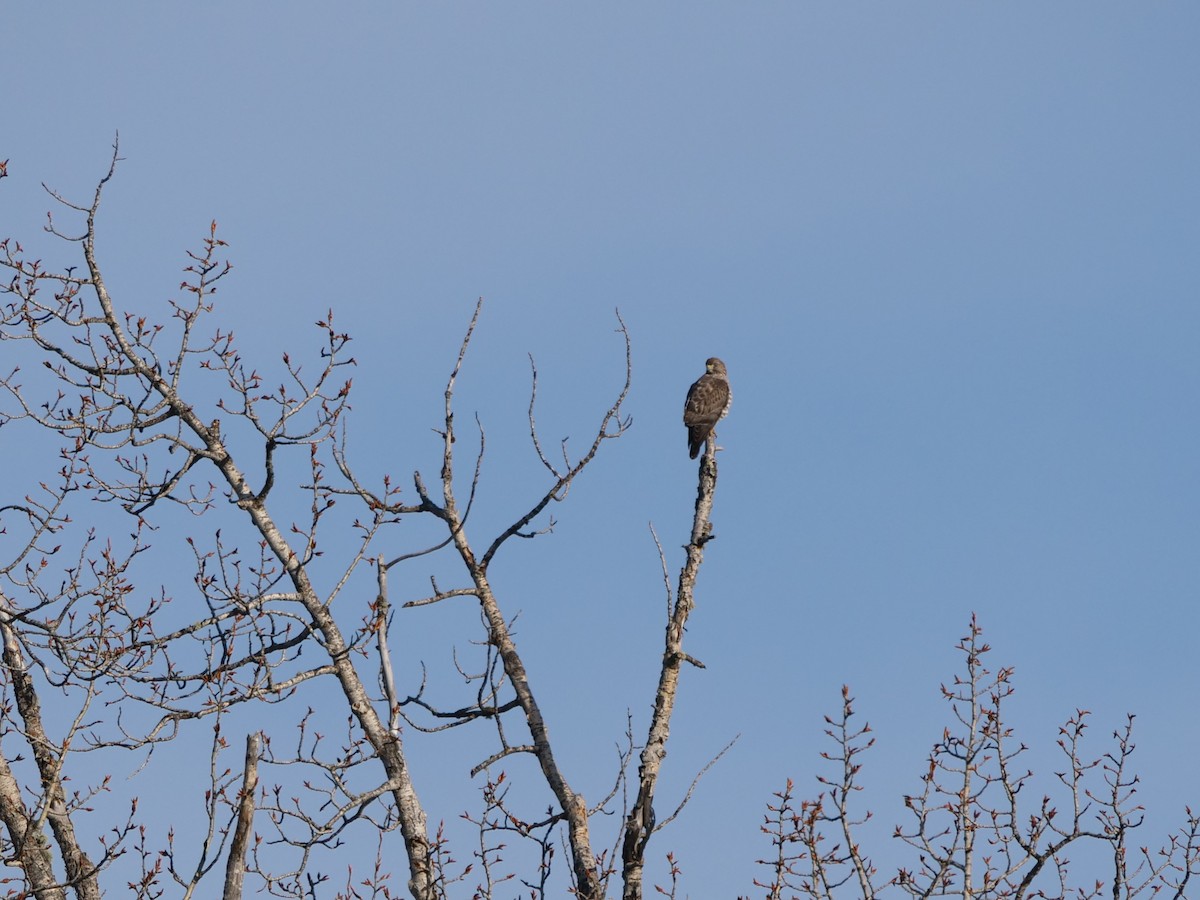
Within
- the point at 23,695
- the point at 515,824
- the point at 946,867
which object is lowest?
the point at 946,867

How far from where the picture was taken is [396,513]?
32.6ft

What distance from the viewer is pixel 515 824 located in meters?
9.30

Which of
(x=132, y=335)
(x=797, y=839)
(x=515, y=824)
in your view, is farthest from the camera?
(x=132, y=335)

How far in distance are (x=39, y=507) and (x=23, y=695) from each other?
4.65ft

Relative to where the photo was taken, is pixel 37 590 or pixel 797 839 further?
pixel 37 590

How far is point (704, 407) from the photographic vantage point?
46.9 ft

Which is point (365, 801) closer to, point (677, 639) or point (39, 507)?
point (677, 639)

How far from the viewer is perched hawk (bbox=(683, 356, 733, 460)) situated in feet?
45.6

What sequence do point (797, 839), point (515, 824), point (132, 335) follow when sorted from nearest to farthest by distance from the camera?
point (797, 839), point (515, 824), point (132, 335)

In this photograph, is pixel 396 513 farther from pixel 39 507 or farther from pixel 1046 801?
pixel 1046 801

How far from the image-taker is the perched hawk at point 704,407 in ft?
45.6

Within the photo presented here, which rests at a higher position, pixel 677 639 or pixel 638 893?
pixel 677 639

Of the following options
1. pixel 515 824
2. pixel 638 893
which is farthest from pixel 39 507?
pixel 638 893

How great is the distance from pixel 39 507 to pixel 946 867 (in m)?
7.10
